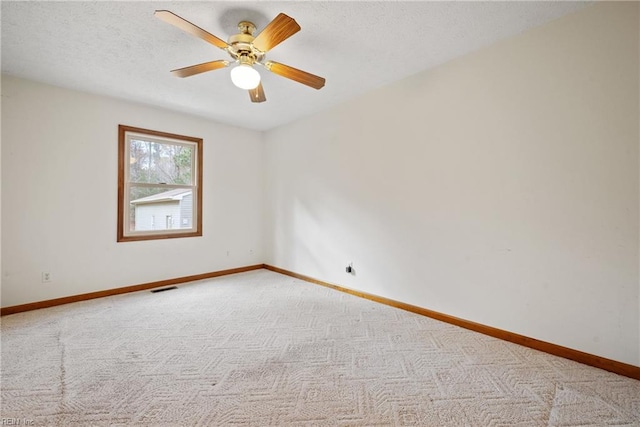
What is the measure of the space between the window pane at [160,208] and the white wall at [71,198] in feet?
0.72

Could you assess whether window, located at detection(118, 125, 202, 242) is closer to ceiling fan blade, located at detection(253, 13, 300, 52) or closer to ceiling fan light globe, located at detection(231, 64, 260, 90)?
ceiling fan light globe, located at detection(231, 64, 260, 90)

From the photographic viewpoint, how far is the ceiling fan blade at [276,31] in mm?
1729

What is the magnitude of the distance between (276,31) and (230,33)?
62 centimetres

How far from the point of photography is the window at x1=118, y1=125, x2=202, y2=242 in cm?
368

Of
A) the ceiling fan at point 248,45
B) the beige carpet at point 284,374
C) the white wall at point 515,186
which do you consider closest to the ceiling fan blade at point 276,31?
the ceiling fan at point 248,45

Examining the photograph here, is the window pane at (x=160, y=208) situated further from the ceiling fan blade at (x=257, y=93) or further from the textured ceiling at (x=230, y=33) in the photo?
the ceiling fan blade at (x=257, y=93)

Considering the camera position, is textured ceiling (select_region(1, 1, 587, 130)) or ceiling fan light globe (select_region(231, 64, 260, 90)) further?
ceiling fan light globe (select_region(231, 64, 260, 90))

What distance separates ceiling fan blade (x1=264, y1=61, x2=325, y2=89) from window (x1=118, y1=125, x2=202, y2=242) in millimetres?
2436

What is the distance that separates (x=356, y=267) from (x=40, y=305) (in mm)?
3590

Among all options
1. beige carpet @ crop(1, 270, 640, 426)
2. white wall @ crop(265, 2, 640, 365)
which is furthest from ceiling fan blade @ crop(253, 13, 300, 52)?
beige carpet @ crop(1, 270, 640, 426)

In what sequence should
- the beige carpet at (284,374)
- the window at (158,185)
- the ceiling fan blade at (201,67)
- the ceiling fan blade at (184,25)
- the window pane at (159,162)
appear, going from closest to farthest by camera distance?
the beige carpet at (284,374)
the ceiling fan blade at (184,25)
the ceiling fan blade at (201,67)
the window at (158,185)
the window pane at (159,162)

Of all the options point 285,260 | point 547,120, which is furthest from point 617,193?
point 285,260

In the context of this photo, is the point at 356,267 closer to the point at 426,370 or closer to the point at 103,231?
the point at 426,370

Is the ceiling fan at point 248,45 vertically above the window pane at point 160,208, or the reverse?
the ceiling fan at point 248,45
